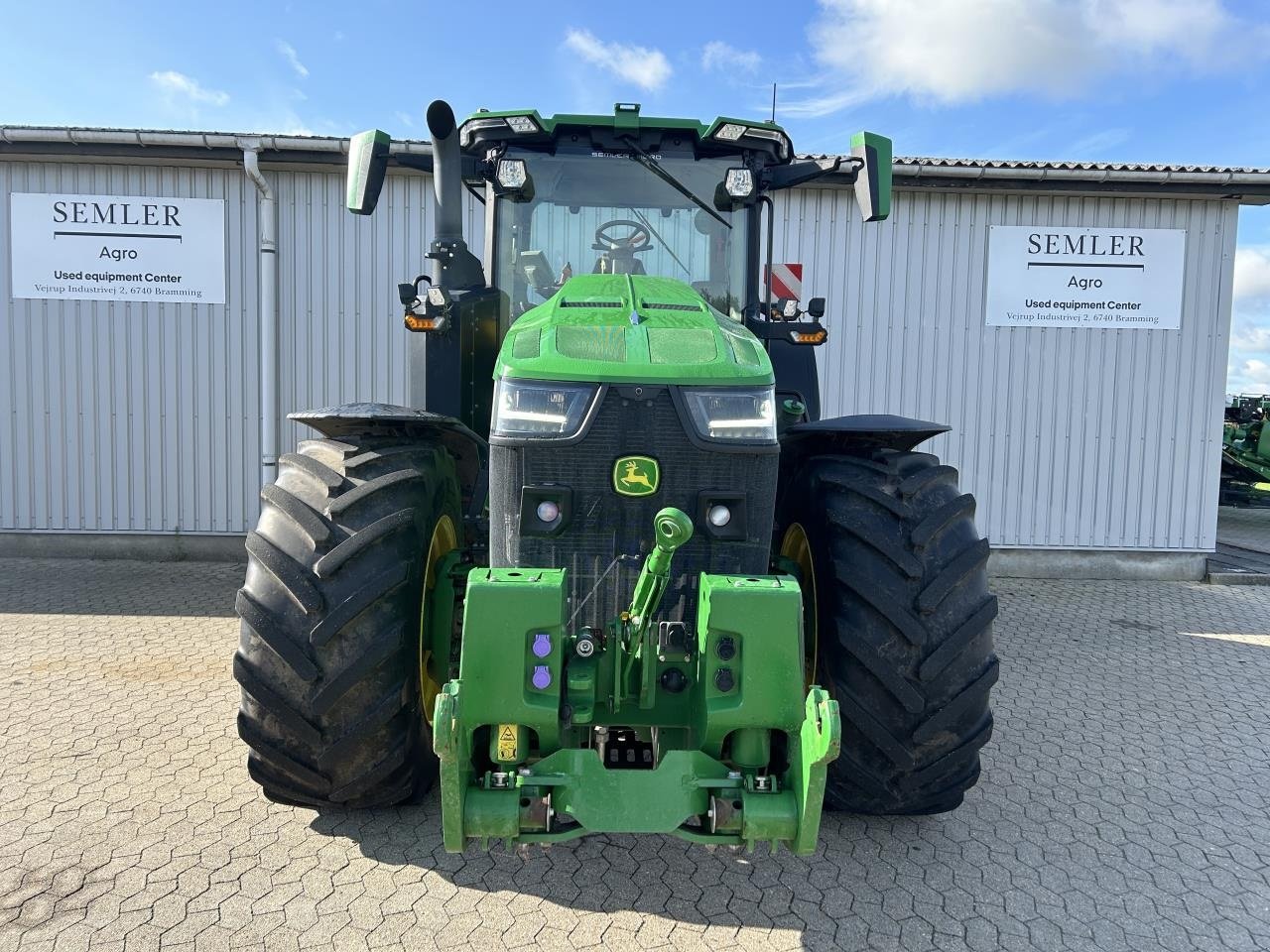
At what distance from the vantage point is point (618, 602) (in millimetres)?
2807

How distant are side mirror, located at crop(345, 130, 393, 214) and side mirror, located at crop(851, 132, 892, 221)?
1927mm

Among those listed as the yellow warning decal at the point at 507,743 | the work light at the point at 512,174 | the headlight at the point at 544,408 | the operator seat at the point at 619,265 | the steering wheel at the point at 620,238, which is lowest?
the yellow warning decal at the point at 507,743

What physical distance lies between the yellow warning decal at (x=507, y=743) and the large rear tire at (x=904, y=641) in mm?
1149

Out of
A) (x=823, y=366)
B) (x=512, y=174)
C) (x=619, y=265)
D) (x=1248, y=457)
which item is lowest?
(x=1248, y=457)

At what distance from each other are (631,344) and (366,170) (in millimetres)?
1364

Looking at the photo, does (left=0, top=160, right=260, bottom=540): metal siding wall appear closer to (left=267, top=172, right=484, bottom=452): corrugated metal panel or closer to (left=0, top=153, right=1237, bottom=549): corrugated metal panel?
(left=0, top=153, right=1237, bottom=549): corrugated metal panel

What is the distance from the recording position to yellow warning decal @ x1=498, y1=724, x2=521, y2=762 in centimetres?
243

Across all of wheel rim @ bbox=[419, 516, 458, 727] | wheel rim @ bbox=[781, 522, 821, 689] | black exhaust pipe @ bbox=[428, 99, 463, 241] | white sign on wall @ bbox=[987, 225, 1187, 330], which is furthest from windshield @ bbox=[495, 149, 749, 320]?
white sign on wall @ bbox=[987, 225, 1187, 330]

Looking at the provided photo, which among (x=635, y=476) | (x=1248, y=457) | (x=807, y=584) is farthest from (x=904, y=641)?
(x=1248, y=457)

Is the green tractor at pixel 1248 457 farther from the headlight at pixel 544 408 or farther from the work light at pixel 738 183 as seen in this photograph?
the headlight at pixel 544 408

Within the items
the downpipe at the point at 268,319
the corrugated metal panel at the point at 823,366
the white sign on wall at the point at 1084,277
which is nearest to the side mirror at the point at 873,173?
the corrugated metal panel at the point at 823,366

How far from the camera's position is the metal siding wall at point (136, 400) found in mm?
7805

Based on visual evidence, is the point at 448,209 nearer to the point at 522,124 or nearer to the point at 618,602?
the point at 522,124

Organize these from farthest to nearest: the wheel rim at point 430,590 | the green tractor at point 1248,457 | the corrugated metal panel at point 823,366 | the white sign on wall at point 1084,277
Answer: the green tractor at point 1248,457, the white sign on wall at point 1084,277, the corrugated metal panel at point 823,366, the wheel rim at point 430,590
